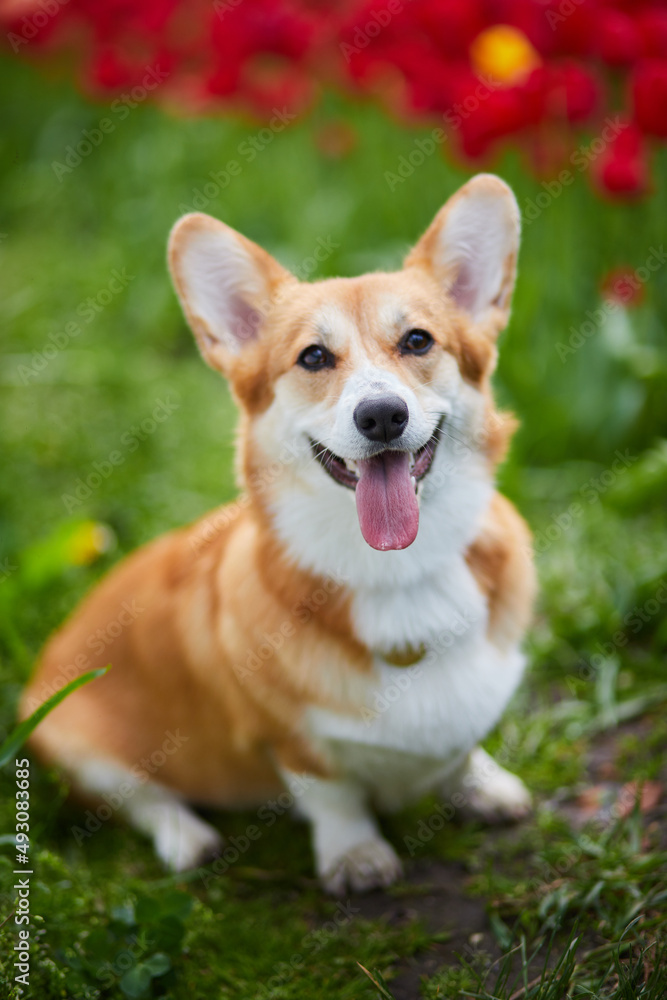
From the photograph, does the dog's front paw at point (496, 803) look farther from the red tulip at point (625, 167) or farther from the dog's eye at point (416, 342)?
the red tulip at point (625, 167)

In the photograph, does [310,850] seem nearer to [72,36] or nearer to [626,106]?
[626,106]

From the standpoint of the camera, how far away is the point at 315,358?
225cm

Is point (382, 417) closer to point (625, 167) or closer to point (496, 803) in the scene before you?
point (496, 803)

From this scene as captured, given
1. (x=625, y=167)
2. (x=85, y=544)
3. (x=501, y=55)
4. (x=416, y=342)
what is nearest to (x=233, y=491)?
(x=85, y=544)

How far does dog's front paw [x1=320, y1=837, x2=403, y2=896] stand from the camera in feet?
8.16

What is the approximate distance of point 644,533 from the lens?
139 inches

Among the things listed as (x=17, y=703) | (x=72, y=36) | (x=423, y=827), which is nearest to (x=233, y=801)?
(x=423, y=827)

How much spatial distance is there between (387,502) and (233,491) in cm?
222

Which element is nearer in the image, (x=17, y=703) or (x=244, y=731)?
(x=244, y=731)

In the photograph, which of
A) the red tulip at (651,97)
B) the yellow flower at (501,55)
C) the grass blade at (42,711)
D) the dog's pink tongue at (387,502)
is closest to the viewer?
the grass blade at (42,711)

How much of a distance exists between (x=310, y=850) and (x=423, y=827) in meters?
0.38

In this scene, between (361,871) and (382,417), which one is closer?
(382,417)

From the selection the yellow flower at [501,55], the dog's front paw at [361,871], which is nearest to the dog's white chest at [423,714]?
the dog's front paw at [361,871]

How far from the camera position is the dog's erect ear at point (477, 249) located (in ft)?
7.41
